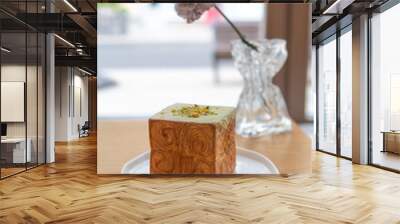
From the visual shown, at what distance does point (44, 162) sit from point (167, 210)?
4383mm

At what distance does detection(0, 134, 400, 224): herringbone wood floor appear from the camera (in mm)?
3852

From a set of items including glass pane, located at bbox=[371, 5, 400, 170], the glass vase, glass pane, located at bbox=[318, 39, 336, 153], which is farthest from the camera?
glass pane, located at bbox=[318, 39, 336, 153]

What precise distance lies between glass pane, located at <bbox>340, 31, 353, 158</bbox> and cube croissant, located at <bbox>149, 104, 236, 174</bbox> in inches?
146

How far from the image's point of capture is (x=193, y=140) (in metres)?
5.45

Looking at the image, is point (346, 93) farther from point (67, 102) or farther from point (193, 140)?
point (67, 102)

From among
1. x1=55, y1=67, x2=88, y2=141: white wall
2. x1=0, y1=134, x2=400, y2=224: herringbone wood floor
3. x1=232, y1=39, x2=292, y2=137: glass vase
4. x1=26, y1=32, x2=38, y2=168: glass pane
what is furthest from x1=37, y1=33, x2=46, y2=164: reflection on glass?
x1=55, y1=67, x2=88, y2=141: white wall

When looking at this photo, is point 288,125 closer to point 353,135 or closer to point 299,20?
point 299,20

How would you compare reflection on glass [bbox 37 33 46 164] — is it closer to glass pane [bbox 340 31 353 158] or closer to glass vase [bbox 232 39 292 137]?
Result: glass vase [bbox 232 39 292 137]

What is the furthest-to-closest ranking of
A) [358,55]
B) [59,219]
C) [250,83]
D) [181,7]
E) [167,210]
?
[358,55] < [181,7] < [250,83] < [167,210] < [59,219]

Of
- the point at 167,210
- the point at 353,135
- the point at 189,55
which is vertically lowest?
the point at 167,210

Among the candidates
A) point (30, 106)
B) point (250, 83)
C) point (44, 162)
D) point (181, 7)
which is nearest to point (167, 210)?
point (250, 83)

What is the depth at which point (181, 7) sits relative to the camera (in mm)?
5812

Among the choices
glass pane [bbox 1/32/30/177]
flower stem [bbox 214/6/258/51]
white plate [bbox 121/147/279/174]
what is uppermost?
flower stem [bbox 214/6/258/51]

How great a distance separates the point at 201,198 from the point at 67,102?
→ 35.5 feet
